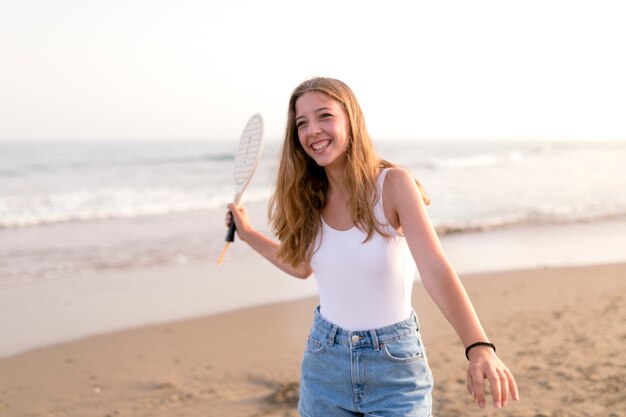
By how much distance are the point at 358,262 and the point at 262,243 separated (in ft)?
2.71

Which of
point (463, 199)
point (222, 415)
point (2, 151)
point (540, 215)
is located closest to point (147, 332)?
point (222, 415)

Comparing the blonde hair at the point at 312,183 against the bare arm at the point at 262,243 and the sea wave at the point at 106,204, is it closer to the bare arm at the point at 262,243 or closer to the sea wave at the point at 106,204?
the bare arm at the point at 262,243

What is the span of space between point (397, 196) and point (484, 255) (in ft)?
27.5

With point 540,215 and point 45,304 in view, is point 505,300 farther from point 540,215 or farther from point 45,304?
point 540,215

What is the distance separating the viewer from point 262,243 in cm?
272

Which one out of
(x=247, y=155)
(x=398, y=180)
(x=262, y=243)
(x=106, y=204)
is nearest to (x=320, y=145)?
(x=398, y=180)

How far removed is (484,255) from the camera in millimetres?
9906

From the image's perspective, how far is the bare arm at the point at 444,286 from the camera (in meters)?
1.59

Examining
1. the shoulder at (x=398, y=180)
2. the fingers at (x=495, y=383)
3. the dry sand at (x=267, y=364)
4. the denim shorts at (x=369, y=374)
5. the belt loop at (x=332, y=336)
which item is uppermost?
the shoulder at (x=398, y=180)

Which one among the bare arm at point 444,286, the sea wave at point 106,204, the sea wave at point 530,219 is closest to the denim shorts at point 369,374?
the bare arm at point 444,286

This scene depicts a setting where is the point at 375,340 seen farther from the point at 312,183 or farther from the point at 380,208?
the point at 312,183

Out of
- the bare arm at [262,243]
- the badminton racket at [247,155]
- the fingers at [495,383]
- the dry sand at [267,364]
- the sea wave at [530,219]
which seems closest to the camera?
the fingers at [495,383]

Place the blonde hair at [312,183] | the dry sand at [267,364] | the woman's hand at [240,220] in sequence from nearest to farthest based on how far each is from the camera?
the blonde hair at [312,183]
the woman's hand at [240,220]
the dry sand at [267,364]

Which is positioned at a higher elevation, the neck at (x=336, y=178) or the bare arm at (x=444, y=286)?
the neck at (x=336, y=178)
